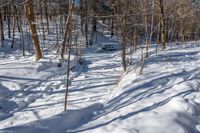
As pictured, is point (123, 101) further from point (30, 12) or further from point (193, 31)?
point (193, 31)

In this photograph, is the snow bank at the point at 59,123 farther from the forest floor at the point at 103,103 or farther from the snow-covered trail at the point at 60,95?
the snow-covered trail at the point at 60,95

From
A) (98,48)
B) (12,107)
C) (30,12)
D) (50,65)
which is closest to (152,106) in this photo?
(12,107)

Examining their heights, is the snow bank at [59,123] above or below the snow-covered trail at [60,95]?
above

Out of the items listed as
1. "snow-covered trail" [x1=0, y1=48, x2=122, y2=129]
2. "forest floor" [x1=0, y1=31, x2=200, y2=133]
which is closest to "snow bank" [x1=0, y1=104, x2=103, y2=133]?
"forest floor" [x1=0, y1=31, x2=200, y2=133]

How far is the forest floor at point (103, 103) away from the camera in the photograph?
6453 mm

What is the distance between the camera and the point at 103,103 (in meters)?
8.37

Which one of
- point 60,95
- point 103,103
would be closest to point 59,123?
point 103,103

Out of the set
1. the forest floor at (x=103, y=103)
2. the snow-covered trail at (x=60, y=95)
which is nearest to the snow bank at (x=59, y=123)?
the forest floor at (x=103, y=103)

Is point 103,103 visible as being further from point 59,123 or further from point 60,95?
point 60,95

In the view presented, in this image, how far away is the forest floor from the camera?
645cm

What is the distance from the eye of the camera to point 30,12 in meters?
18.2

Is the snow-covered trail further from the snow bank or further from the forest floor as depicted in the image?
the snow bank

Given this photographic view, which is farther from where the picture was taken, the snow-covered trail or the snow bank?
the snow-covered trail

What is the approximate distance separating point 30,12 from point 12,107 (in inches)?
378
